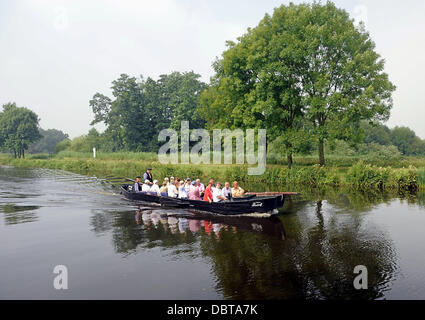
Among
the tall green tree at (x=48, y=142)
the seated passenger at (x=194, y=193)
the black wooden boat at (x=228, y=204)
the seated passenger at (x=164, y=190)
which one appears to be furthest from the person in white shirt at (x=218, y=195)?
the tall green tree at (x=48, y=142)

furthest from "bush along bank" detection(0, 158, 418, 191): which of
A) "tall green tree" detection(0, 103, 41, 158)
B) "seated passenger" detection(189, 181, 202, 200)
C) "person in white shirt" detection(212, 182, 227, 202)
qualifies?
"tall green tree" detection(0, 103, 41, 158)

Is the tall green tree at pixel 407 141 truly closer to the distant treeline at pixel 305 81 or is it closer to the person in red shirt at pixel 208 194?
the distant treeline at pixel 305 81

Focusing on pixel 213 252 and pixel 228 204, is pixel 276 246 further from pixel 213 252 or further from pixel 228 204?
pixel 228 204

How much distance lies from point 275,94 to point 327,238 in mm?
20220

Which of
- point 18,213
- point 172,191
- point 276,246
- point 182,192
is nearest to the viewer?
point 276,246

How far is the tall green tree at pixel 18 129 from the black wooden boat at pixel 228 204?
70763 millimetres

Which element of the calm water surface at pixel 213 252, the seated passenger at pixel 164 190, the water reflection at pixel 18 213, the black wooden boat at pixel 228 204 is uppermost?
the seated passenger at pixel 164 190

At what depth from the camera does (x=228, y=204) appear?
17312 mm

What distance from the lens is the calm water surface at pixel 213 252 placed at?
888 cm

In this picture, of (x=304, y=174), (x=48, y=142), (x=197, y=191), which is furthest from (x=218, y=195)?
(x=48, y=142)

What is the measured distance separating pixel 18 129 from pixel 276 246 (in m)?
83.8

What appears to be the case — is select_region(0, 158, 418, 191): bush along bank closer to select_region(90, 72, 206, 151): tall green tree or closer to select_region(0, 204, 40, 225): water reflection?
select_region(0, 204, 40, 225): water reflection

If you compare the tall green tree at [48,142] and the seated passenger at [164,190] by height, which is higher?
the tall green tree at [48,142]

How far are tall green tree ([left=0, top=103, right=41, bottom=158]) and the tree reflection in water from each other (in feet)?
240
